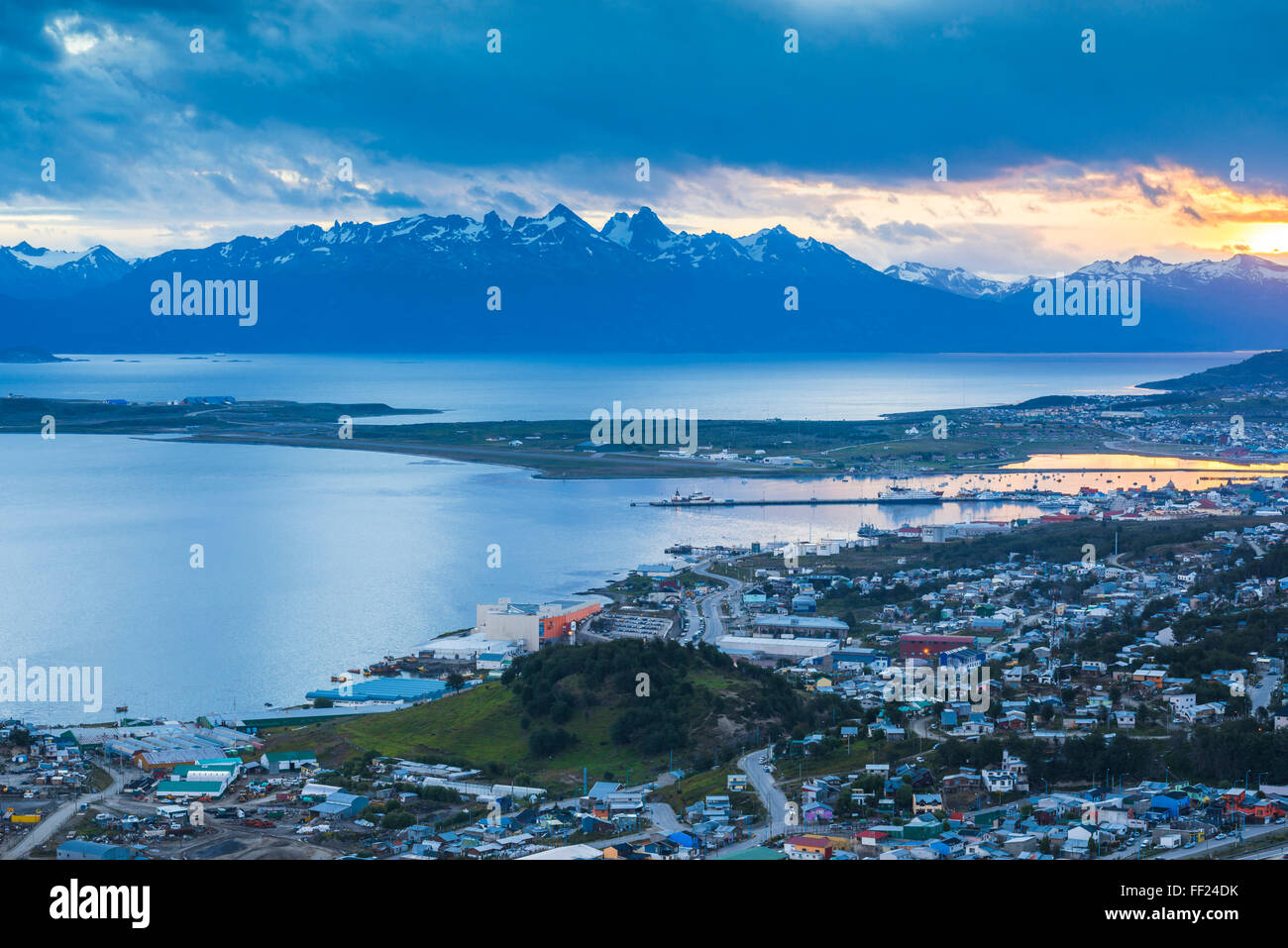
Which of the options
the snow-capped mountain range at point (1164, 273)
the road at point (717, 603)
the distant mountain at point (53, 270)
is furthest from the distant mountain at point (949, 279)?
the road at point (717, 603)

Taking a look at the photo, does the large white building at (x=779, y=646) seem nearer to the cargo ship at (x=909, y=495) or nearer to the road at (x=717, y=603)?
the road at (x=717, y=603)

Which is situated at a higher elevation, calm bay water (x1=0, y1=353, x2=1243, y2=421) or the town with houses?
calm bay water (x1=0, y1=353, x2=1243, y2=421)

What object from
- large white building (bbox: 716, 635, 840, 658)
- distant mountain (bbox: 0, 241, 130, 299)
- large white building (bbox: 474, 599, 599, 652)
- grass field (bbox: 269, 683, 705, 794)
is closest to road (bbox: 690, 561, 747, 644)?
large white building (bbox: 716, 635, 840, 658)

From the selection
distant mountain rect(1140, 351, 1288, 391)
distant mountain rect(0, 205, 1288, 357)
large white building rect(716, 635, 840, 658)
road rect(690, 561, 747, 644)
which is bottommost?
large white building rect(716, 635, 840, 658)

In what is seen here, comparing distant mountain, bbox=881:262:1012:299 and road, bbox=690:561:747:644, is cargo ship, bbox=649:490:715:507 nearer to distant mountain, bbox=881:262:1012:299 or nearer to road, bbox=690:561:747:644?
road, bbox=690:561:747:644

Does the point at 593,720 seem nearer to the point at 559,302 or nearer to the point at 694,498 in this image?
the point at 694,498

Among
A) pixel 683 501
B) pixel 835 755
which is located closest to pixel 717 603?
pixel 835 755

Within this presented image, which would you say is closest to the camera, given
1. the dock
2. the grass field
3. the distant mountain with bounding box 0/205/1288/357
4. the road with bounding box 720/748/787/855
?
the road with bounding box 720/748/787/855

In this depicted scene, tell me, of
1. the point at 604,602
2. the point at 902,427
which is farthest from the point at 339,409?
the point at 604,602

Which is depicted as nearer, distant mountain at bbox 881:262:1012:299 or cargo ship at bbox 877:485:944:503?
cargo ship at bbox 877:485:944:503
